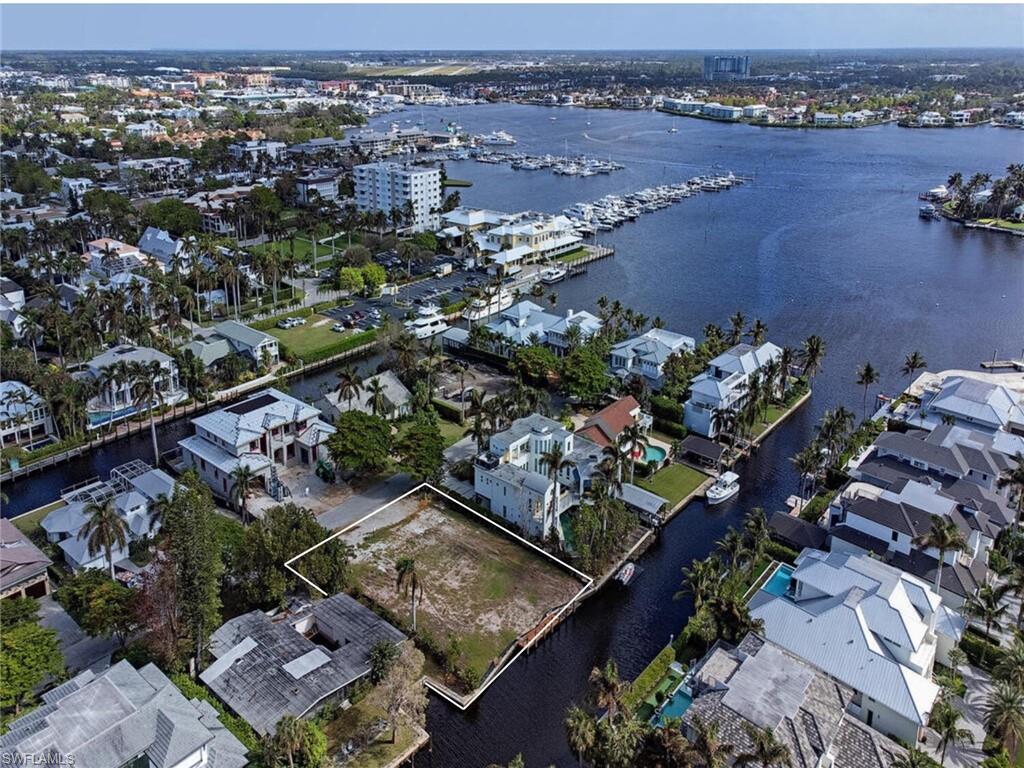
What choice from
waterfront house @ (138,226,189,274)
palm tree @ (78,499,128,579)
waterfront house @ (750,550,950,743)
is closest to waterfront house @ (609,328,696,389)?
waterfront house @ (750,550,950,743)

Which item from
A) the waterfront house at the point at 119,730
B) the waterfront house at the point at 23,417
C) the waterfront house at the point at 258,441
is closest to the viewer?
the waterfront house at the point at 119,730

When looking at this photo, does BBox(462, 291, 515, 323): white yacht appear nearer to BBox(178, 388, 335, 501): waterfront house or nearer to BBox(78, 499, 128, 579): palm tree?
BBox(178, 388, 335, 501): waterfront house

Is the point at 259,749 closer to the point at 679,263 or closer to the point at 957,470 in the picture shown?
the point at 957,470

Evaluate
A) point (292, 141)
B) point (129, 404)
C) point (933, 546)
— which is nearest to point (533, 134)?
point (292, 141)

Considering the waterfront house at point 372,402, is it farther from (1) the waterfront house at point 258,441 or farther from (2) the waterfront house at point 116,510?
(2) the waterfront house at point 116,510

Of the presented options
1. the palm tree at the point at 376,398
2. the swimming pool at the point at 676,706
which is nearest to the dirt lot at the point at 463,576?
the swimming pool at the point at 676,706
